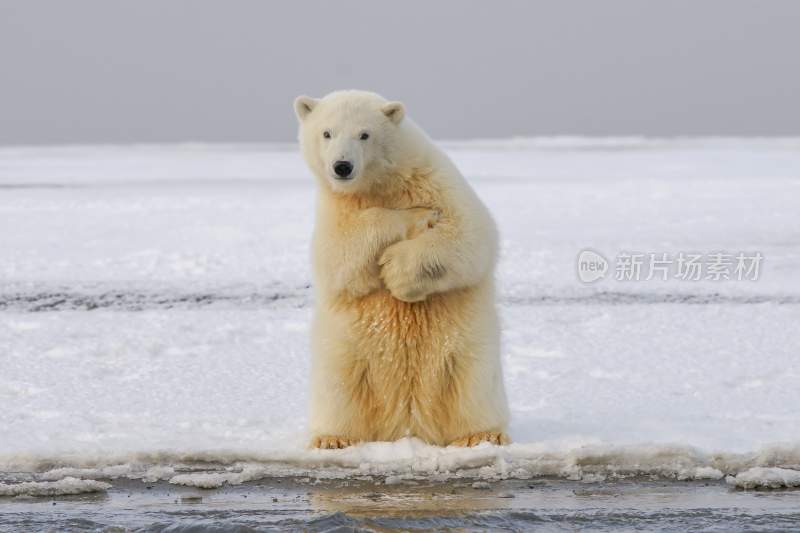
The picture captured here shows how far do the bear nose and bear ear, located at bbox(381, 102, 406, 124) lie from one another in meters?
0.33

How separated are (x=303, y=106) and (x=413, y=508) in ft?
5.21

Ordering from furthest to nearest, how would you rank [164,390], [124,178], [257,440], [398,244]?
1. [124,178]
2. [164,390]
3. [257,440]
4. [398,244]

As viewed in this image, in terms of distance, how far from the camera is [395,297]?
13.3 feet

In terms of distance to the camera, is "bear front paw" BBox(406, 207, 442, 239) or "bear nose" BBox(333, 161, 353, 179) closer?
"bear nose" BBox(333, 161, 353, 179)

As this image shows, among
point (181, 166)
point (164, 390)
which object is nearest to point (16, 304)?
point (164, 390)

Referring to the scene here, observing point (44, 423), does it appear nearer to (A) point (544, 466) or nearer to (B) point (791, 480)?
(A) point (544, 466)

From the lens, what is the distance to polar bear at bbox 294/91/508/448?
3.97 metres

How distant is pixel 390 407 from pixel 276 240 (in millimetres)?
6205

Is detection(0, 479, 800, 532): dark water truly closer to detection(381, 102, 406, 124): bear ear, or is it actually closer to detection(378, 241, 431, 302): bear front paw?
detection(378, 241, 431, 302): bear front paw

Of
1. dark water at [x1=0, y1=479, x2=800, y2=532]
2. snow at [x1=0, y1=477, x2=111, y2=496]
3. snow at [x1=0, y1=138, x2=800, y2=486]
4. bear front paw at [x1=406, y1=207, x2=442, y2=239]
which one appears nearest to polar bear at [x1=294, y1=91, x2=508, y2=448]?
bear front paw at [x1=406, y1=207, x2=442, y2=239]

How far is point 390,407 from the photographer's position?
4109 millimetres

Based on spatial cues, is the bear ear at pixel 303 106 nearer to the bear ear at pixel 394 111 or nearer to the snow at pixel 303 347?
the bear ear at pixel 394 111

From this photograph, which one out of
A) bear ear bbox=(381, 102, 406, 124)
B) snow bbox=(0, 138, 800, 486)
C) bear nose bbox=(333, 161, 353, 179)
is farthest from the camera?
bear ear bbox=(381, 102, 406, 124)

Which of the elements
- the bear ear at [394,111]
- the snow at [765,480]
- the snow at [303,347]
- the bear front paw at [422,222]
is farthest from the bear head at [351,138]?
the snow at [765,480]
